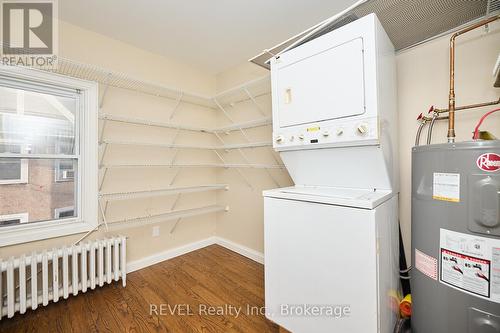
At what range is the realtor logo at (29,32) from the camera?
64.9 inches

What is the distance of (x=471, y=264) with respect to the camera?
869mm

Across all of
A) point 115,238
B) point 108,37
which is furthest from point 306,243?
point 108,37

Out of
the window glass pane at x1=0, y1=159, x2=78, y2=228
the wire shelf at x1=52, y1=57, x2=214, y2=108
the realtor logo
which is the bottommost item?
the window glass pane at x1=0, y1=159, x2=78, y2=228

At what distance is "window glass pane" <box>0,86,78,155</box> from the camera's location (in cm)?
172

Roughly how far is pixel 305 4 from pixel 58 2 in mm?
1877

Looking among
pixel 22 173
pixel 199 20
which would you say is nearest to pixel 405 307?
pixel 199 20

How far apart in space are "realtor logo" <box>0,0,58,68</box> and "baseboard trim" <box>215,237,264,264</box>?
98.8 inches

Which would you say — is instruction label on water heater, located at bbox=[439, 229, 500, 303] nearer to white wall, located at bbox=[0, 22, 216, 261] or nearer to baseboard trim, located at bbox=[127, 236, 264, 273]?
baseboard trim, located at bbox=[127, 236, 264, 273]

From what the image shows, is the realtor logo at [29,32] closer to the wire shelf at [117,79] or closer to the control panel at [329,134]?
the wire shelf at [117,79]

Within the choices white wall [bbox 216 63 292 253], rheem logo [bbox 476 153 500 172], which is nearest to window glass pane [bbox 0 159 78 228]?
white wall [bbox 216 63 292 253]

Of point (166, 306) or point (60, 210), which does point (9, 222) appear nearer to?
point (60, 210)

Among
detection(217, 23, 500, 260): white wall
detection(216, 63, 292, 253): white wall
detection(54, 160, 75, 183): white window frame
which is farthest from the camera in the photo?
detection(216, 63, 292, 253): white wall

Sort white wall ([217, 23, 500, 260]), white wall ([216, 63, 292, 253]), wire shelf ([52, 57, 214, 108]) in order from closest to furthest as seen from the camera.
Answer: white wall ([217, 23, 500, 260])
wire shelf ([52, 57, 214, 108])
white wall ([216, 63, 292, 253])

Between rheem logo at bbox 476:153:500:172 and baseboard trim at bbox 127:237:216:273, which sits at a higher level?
rheem logo at bbox 476:153:500:172
